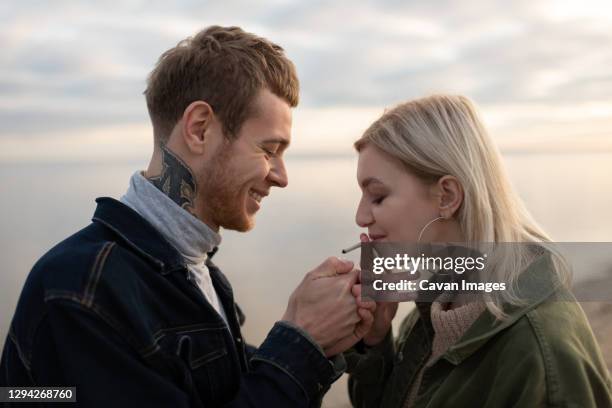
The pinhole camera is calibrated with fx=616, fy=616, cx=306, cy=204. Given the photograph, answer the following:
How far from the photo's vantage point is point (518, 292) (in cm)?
259

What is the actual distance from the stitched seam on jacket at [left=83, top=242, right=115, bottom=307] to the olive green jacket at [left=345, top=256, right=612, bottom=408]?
1.44 metres

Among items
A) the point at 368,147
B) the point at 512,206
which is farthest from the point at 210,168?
the point at 512,206

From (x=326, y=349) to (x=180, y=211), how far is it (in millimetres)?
896

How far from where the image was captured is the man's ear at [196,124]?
2834 millimetres

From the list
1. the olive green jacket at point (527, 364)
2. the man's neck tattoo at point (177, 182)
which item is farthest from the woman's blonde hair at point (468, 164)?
the man's neck tattoo at point (177, 182)

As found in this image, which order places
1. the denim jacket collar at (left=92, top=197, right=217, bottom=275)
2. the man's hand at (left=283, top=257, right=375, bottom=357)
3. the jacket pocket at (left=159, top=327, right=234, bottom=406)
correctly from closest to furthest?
the jacket pocket at (left=159, top=327, right=234, bottom=406)
the denim jacket collar at (left=92, top=197, right=217, bottom=275)
the man's hand at (left=283, top=257, right=375, bottom=357)

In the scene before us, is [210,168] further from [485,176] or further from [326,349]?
[485,176]

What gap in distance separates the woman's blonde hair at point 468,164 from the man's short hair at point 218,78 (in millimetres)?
594

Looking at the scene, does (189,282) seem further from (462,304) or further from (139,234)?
(462,304)

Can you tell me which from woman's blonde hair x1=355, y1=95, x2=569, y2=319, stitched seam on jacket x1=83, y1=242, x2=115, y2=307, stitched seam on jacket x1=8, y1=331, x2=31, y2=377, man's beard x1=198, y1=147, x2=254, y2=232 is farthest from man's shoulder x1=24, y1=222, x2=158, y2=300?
→ woman's blonde hair x1=355, y1=95, x2=569, y2=319

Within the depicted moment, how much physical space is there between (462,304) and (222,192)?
48.6 inches

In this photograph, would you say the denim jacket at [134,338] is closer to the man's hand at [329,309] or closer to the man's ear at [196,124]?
the man's hand at [329,309]

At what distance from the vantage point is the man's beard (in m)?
2.86

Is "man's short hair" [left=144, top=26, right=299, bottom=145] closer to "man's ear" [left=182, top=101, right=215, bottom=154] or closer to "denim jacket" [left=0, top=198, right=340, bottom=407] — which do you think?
"man's ear" [left=182, top=101, right=215, bottom=154]
